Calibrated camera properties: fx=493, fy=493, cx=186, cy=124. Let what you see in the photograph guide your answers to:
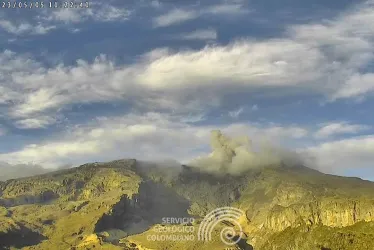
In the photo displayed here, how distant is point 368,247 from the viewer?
194m

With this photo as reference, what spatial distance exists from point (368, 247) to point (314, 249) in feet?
67.7

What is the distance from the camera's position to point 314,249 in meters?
199
